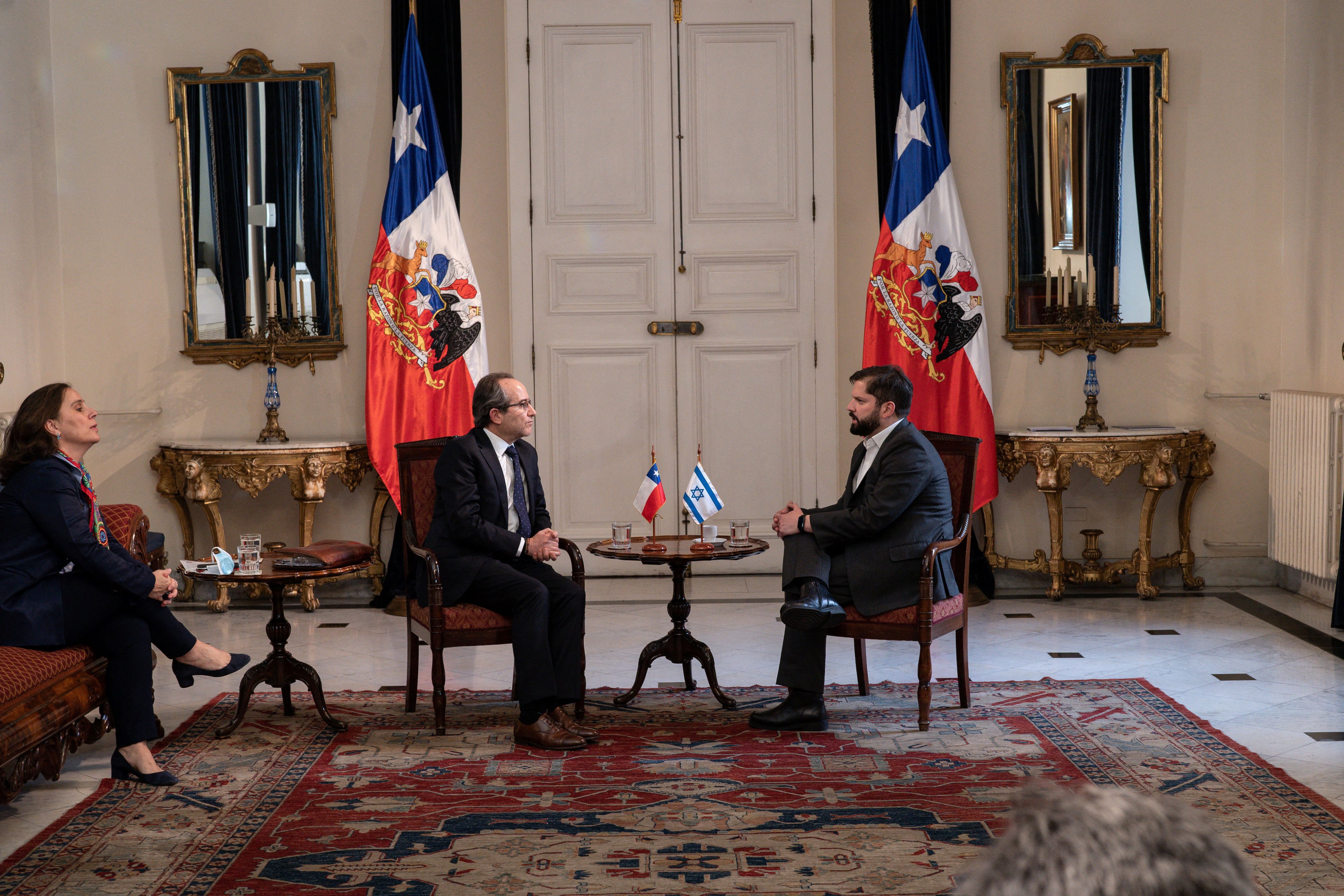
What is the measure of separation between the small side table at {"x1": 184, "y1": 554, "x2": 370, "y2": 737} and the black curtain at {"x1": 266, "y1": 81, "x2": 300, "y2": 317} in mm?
2665

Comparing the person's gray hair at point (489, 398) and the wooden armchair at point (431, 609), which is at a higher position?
the person's gray hair at point (489, 398)

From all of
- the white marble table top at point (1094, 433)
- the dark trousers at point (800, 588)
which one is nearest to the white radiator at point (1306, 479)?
the white marble table top at point (1094, 433)

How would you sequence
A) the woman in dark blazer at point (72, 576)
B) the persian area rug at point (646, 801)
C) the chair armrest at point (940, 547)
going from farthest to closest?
1. the chair armrest at point (940, 547)
2. the woman in dark blazer at point (72, 576)
3. the persian area rug at point (646, 801)

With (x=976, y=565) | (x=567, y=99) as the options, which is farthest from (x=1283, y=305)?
(x=567, y=99)

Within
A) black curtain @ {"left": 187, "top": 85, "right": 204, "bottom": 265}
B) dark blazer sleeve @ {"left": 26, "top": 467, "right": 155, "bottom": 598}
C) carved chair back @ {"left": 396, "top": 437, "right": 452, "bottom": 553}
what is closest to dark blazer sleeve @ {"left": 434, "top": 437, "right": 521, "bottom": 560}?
carved chair back @ {"left": 396, "top": 437, "right": 452, "bottom": 553}

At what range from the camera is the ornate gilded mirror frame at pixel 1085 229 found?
660 cm

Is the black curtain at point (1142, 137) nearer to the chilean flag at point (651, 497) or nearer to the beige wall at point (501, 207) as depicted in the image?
the beige wall at point (501, 207)

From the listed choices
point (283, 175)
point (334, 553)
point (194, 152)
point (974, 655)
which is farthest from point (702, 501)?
point (194, 152)

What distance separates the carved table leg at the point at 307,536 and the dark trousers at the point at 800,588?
3.02 metres

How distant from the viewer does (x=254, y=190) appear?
6.67 metres

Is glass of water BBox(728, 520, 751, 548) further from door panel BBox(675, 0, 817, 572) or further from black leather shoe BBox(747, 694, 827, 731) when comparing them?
door panel BBox(675, 0, 817, 572)

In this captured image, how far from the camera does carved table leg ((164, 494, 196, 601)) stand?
6.64m

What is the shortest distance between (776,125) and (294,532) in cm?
340

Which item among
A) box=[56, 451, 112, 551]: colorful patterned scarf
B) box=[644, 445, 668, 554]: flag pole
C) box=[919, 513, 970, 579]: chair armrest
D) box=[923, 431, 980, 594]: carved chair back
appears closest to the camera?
box=[56, 451, 112, 551]: colorful patterned scarf
